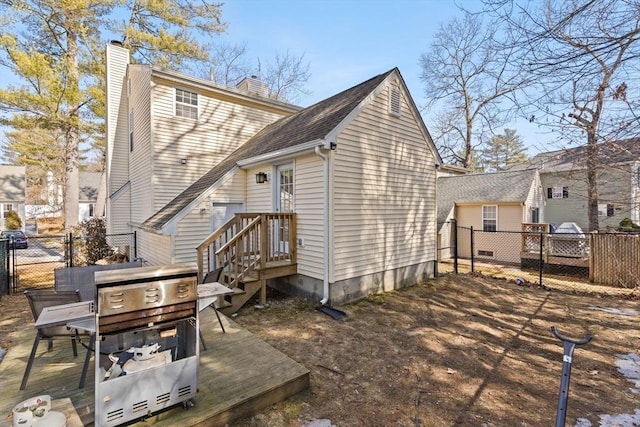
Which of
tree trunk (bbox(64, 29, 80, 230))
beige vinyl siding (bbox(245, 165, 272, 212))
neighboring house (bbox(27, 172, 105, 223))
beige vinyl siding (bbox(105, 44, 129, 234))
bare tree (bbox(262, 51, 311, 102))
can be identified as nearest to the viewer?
beige vinyl siding (bbox(245, 165, 272, 212))

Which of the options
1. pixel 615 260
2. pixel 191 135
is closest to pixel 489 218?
pixel 615 260

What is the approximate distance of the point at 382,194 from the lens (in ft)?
24.7

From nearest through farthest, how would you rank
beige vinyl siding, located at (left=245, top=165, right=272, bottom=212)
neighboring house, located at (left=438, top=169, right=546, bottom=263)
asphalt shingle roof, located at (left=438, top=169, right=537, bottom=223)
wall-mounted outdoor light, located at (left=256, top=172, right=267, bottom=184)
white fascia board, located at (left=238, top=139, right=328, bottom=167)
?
1. white fascia board, located at (left=238, top=139, right=328, bottom=167)
2. beige vinyl siding, located at (left=245, top=165, right=272, bottom=212)
3. wall-mounted outdoor light, located at (left=256, top=172, right=267, bottom=184)
4. neighboring house, located at (left=438, top=169, right=546, bottom=263)
5. asphalt shingle roof, located at (left=438, top=169, right=537, bottom=223)

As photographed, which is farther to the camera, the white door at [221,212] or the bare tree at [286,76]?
the bare tree at [286,76]

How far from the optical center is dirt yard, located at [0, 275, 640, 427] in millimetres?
3080

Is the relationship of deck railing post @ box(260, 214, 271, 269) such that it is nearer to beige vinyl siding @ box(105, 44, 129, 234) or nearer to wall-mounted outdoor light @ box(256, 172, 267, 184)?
wall-mounted outdoor light @ box(256, 172, 267, 184)

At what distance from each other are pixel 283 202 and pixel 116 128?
1039 centimetres

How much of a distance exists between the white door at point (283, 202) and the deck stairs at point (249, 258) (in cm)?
9

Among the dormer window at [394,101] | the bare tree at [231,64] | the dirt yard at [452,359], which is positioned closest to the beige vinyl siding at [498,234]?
the dirt yard at [452,359]

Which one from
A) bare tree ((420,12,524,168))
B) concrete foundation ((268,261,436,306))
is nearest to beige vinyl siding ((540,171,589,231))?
bare tree ((420,12,524,168))

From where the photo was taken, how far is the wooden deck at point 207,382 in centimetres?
266

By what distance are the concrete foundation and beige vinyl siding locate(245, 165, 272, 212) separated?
199 cm

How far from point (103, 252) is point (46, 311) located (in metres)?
11.6

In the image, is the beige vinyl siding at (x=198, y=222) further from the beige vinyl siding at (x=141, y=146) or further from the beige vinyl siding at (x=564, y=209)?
the beige vinyl siding at (x=564, y=209)
